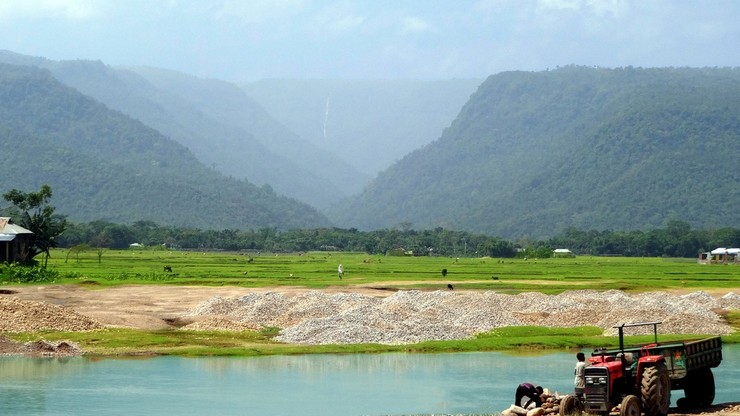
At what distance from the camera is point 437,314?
158ft

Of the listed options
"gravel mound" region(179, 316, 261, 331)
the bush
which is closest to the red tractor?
"gravel mound" region(179, 316, 261, 331)

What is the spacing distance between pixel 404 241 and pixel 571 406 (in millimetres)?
152927

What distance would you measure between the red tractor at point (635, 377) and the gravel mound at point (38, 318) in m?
24.6

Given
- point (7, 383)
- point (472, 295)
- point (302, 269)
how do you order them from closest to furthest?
point (7, 383)
point (472, 295)
point (302, 269)

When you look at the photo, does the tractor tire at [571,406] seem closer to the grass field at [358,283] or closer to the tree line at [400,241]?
the grass field at [358,283]

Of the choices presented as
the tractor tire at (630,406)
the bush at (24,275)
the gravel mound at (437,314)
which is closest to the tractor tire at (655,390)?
the tractor tire at (630,406)

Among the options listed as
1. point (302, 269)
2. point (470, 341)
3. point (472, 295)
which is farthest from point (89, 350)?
point (302, 269)

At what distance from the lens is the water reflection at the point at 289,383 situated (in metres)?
29.3

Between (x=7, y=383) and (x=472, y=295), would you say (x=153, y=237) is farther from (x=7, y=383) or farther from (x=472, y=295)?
(x=7, y=383)

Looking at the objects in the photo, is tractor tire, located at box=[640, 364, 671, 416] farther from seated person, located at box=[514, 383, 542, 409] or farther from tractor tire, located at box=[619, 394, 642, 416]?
seated person, located at box=[514, 383, 542, 409]

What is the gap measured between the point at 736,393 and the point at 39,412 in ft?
62.8

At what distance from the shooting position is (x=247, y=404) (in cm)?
3009

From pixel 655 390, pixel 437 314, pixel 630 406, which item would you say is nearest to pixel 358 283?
pixel 437 314

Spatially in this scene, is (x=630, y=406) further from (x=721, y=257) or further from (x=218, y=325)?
(x=721, y=257)
